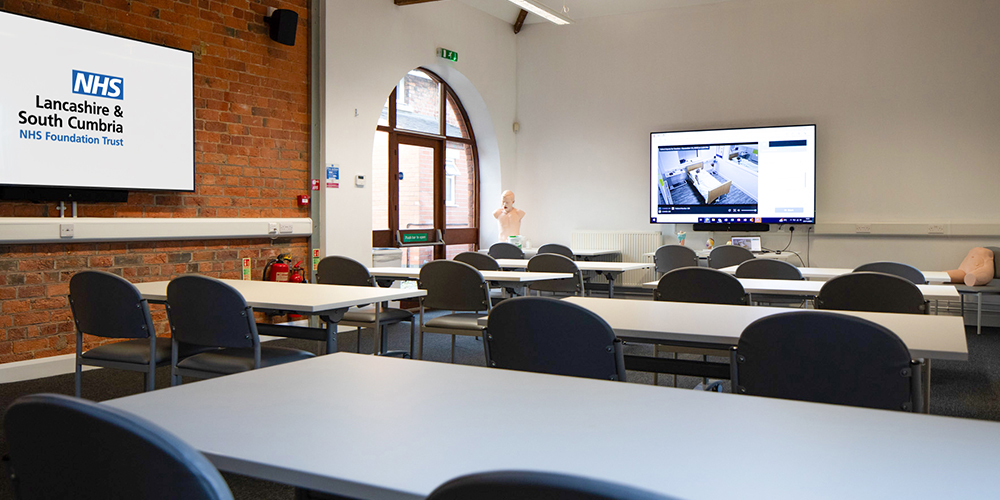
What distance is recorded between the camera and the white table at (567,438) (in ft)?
3.06

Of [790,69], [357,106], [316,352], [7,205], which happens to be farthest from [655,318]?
[790,69]

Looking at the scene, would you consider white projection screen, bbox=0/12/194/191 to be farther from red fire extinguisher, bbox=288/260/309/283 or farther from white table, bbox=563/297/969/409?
white table, bbox=563/297/969/409

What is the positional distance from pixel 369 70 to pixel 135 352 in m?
4.24

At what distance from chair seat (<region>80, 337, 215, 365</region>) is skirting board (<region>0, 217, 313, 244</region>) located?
1.51m

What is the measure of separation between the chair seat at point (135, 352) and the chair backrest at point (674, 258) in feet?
15.3

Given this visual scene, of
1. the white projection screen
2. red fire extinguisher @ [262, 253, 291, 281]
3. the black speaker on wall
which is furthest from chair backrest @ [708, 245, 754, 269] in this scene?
the white projection screen

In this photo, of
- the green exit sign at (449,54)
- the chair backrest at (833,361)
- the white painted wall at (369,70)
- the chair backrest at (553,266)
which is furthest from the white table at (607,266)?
the chair backrest at (833,361)

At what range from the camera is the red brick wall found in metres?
4.34

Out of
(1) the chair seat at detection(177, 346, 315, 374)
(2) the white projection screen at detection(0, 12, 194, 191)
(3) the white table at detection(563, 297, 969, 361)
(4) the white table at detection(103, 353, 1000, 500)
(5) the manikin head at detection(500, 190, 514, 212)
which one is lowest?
(1) the chair seat at detection(177, 346, 315, 374)

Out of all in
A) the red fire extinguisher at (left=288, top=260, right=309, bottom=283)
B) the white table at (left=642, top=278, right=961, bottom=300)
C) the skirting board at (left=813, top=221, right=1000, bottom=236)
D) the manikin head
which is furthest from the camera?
the manikin head

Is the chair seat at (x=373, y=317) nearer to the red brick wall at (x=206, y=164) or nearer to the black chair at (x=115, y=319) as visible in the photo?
the black chair at (x=115, y=319)

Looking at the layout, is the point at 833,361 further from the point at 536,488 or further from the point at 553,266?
the point at 553,266

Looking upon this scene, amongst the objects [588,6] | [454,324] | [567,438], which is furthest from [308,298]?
[588,6]

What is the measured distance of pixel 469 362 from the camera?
197 inches
